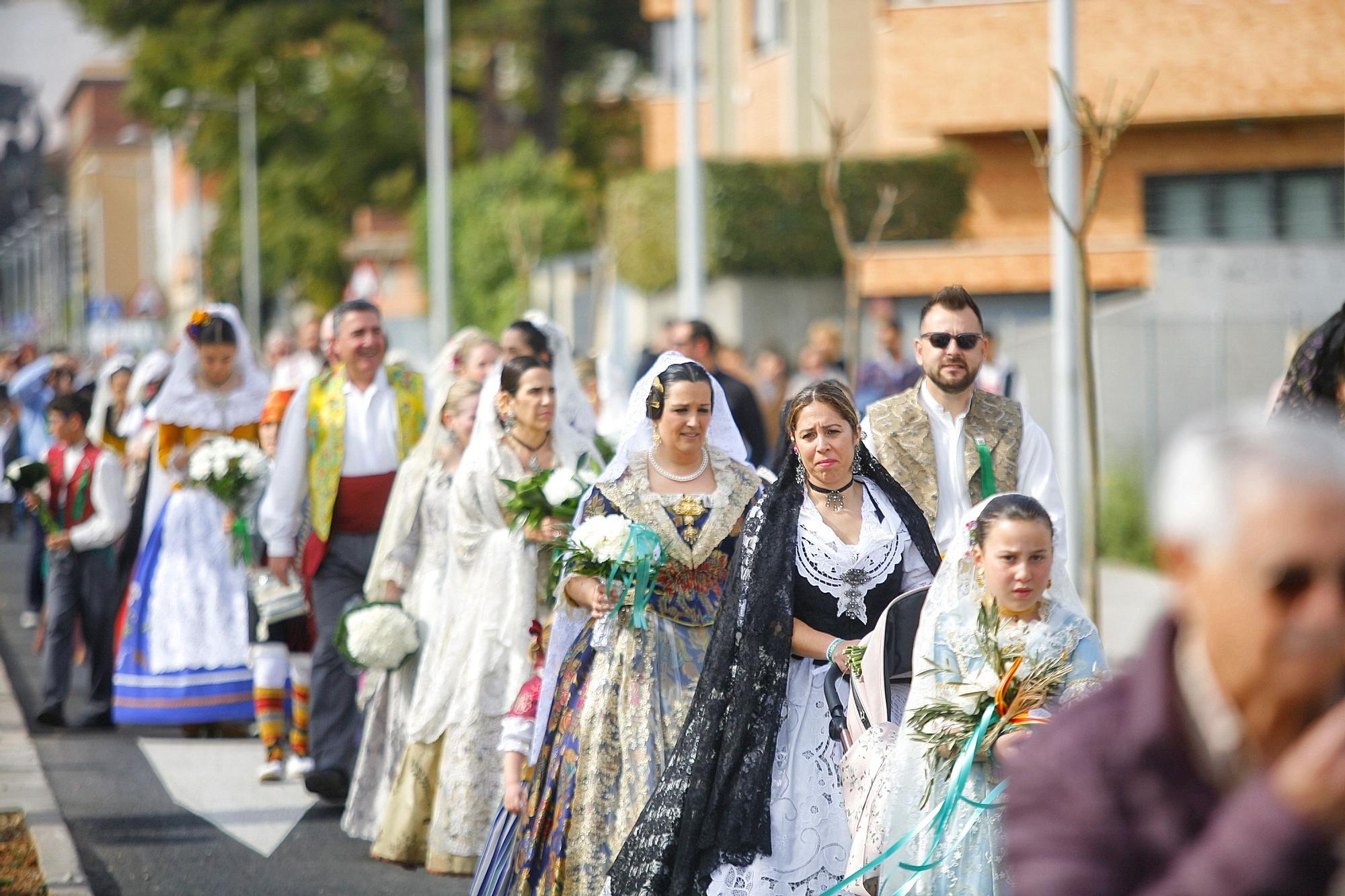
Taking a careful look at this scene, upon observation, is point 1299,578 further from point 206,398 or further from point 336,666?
point 206,398

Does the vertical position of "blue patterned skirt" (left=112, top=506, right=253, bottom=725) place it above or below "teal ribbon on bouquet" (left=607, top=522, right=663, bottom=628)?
below

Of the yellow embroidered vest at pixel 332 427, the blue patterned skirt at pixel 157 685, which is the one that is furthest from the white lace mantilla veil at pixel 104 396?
the yellow embroidered vest at pixel 332 427

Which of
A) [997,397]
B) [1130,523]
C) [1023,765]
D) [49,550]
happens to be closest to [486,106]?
[1130,523]

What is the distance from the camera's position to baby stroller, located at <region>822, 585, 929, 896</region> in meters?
5.14

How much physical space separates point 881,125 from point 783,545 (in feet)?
80.3

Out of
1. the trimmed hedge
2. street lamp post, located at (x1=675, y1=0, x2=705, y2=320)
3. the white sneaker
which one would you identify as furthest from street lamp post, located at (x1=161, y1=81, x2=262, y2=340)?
the white sneaker

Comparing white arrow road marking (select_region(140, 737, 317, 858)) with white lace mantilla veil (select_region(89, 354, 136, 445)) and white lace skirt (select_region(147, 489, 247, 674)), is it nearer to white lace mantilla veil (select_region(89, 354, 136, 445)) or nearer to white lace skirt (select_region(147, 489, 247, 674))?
white lace skirt (select_region(147, 489, 247, 674))

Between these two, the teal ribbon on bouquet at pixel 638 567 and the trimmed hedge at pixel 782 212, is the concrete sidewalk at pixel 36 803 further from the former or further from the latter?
the trimmed hedge at pixel 782 212

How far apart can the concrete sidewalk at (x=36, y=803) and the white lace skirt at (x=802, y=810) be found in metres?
2.55

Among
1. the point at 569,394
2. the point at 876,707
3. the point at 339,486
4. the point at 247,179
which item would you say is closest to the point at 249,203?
the point at 247,179

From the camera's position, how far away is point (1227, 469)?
213cm

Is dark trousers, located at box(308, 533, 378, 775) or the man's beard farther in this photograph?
dark trousers, located at box(308, 533, 378, 775)

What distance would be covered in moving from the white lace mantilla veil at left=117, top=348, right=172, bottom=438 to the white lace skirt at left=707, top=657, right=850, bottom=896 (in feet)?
23.8

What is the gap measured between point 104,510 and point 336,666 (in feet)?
10.0
